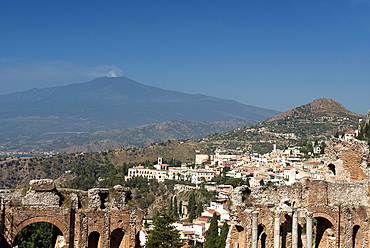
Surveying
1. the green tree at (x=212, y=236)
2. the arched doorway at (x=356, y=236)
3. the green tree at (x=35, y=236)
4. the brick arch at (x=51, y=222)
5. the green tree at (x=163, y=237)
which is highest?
the brick arch at (x=51, y=222)

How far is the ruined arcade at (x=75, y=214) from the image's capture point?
71.2 feet

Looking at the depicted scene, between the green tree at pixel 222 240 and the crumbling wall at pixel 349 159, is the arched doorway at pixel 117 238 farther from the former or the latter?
the green tree at pixel 222 240

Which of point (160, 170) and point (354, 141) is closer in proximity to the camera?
point (354, 141)

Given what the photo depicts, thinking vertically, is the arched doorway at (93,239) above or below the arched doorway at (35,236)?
above

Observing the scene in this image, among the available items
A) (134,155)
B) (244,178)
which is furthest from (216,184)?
(134,155)

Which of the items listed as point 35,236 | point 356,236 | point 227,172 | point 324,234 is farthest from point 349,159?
point 227,172

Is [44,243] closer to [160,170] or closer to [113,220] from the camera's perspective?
[113,220]

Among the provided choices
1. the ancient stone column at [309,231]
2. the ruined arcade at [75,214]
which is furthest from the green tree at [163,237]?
the ancient stone column at [309,231]

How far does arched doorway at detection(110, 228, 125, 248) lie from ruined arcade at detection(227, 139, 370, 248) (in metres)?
5.32

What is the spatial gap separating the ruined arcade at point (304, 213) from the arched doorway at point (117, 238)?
5.32m

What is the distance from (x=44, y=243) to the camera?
4966 cm

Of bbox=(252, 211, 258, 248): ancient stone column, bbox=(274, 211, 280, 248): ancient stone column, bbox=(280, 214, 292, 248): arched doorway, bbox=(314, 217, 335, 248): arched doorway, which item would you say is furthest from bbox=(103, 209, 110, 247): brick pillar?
bbox=(314, 217, 335, 248): arched doorway

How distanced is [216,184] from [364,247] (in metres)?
107

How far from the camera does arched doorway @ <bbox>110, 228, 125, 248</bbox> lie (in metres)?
24.0
